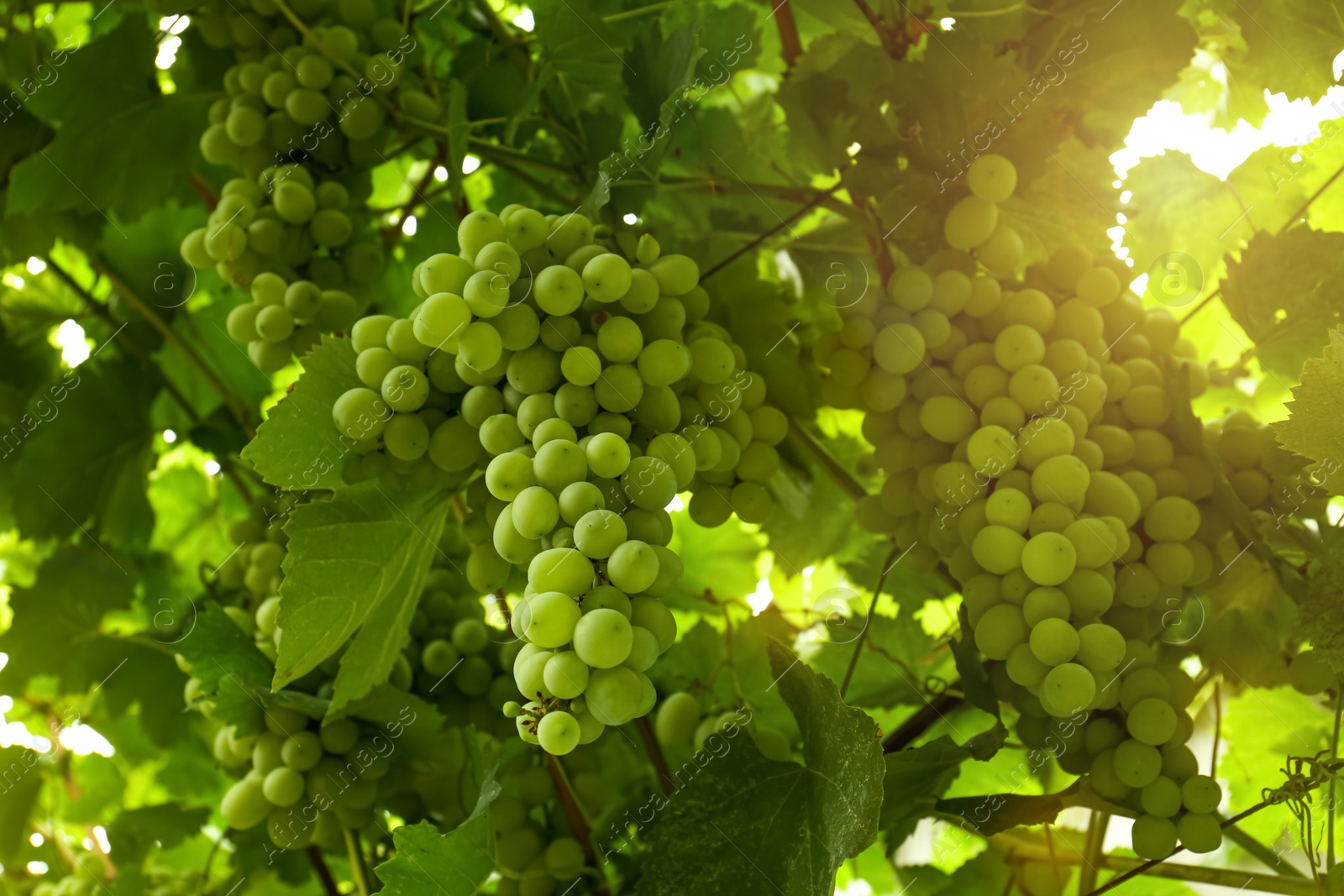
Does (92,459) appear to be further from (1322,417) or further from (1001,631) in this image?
(1322,417)

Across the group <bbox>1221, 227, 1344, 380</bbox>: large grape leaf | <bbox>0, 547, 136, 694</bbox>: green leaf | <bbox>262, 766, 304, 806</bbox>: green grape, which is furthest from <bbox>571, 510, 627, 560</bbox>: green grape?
<bbox>0, 547, 136, 694</bbox>: green leaf

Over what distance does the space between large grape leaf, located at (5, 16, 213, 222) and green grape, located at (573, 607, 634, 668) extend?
76 centimetres

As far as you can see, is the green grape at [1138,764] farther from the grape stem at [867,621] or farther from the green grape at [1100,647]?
the grape stem at [867,621]

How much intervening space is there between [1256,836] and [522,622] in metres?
0.61

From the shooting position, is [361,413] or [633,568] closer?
[633,568]

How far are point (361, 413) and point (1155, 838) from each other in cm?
54

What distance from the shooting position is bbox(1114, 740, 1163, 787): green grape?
53 cm

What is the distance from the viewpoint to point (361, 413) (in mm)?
551

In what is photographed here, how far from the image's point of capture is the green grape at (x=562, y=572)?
0.45 metres

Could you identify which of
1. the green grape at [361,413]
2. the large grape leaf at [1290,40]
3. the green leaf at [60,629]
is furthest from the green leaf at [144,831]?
the large grape leaf at [1290,40]

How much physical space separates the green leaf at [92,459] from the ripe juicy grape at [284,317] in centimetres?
41

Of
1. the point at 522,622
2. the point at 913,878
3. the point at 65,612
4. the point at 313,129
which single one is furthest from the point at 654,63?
the point at 65,612

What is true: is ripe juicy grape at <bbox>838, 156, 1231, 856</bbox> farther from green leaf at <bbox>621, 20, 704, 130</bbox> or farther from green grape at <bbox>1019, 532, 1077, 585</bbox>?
green leaf at <bbox>621, 20, 704, 130</bbox>

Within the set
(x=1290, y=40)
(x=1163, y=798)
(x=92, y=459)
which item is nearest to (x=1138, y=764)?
(x=1163, y=798)
